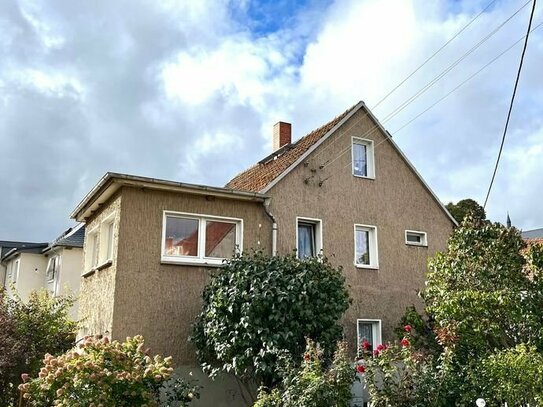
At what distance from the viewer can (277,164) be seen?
15.6 meters

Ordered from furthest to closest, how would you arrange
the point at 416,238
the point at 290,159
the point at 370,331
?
the point at 416,238 → the point at 290,159 → the point at 370,331

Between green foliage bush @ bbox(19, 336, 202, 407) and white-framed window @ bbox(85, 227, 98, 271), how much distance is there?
18.8 feet

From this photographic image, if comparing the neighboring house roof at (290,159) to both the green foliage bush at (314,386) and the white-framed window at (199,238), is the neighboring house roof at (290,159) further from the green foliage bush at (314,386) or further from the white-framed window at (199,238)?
the green foliage bush at (314,386)

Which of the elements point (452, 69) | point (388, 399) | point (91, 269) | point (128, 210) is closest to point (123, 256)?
point (128, 210)

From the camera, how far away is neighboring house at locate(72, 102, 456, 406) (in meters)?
11.6

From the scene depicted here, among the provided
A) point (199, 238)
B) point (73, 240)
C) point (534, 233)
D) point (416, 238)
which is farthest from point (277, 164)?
point (534, 233)

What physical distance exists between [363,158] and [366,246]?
8.87ft

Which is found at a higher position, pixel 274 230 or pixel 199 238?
pixel 274 230

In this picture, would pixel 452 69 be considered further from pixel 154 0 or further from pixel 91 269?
pixel 91 269

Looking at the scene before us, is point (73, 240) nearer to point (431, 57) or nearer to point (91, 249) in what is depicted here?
point (91, 249)

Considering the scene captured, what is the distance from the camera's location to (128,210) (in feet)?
38.2

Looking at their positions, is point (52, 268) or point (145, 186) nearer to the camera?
point (145, 186)

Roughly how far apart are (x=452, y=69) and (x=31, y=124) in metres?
12.4

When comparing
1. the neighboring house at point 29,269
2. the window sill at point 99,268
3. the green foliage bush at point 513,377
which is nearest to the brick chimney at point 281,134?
the window sill at point 99,268
